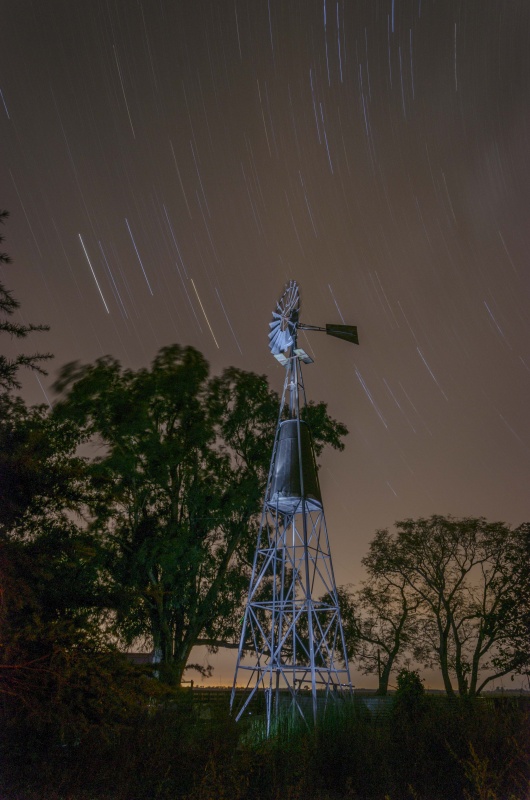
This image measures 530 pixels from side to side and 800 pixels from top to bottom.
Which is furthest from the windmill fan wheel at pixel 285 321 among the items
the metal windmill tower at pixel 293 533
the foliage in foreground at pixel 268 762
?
the foliage in foreground at pixel 268 762

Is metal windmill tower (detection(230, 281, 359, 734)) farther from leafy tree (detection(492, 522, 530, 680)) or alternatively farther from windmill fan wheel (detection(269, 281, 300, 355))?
leafy tree (detection(492, 522, 530, 680))

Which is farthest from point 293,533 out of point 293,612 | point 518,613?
point 518,613

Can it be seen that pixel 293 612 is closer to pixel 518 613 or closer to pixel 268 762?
pixel 268 762

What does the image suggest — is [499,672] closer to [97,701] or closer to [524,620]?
[524,620]

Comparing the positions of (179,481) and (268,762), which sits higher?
(179,481)

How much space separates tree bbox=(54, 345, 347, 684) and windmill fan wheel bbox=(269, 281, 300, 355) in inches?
191

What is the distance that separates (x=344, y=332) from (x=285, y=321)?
1907 mm

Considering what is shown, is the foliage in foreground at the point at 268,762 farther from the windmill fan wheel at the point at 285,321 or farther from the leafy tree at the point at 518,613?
the leafy tree at the point at 518,613

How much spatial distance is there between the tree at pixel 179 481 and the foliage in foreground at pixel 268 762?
10200mm

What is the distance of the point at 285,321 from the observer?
20312 millimetres

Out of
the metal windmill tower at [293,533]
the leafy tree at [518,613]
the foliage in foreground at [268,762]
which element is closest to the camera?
the foliage in foreground at [268,762]

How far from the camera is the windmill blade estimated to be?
67.1 ft

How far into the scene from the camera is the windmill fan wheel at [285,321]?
19.9m

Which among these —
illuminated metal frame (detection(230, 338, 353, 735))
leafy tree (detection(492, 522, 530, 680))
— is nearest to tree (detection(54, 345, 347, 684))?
illuminated metal frame (detection(230, 338, 353, 735))
